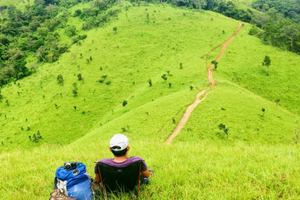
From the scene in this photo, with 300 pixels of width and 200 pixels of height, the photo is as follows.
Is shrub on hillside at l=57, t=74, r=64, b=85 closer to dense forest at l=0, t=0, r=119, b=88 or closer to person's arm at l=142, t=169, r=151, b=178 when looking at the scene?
dense forest at l=0, t=0, r=119, b=88

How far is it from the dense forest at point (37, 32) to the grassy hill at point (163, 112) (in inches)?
312

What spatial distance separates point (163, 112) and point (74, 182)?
30.3m

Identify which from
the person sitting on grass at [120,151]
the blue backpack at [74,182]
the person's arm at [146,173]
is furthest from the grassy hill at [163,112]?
the blue backpack at [74,182]

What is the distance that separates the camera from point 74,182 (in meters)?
3.63

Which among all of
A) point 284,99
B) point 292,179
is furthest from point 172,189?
point 284,99

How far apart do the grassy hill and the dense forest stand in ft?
26.0

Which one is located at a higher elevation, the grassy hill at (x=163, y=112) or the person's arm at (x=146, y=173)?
the person's arm at (x=146, y=173)

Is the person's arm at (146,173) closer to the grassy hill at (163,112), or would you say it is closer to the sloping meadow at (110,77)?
the grassy hill at (163,112)

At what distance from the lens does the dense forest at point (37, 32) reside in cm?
7719

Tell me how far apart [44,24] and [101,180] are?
134 metres

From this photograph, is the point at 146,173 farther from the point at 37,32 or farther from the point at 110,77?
the point at 37,32

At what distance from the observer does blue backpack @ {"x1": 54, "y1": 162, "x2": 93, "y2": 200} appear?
355 cm

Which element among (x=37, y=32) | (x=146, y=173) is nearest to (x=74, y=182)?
(x=146, y=173)

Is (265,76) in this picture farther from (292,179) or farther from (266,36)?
(292,179)
